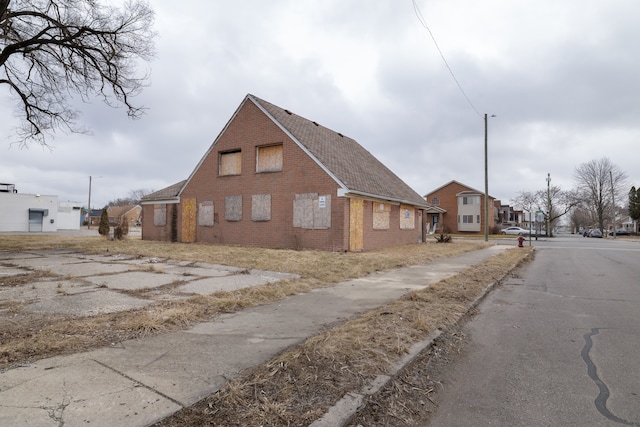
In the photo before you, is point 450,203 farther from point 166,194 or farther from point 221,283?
point 221,283

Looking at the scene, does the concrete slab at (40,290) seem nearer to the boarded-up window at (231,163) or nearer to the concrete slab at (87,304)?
the concrete slab at (87,304)

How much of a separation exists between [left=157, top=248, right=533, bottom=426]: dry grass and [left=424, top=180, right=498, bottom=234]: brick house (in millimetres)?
54301

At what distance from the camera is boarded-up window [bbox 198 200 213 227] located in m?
21.2

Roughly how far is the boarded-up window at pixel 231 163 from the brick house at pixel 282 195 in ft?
0.19

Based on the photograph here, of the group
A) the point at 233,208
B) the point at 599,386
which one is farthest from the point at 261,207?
the point at 599,386

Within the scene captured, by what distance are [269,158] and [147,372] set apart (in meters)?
16.4

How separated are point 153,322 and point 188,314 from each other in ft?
→ 1.96

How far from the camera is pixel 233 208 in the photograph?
65.9 feet

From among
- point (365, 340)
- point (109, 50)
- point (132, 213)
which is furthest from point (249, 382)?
point (132, 213)

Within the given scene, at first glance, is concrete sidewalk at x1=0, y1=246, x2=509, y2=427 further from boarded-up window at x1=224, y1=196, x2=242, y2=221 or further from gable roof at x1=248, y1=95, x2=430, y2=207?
boarded-up window at x1=224, y1=196, x2=242, y2=221

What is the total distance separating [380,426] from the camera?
278 cm

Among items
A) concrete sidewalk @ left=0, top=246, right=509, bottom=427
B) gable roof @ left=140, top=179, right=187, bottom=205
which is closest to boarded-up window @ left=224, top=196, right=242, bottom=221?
gable roof @ left=140, top=179, right=187, bottom=205

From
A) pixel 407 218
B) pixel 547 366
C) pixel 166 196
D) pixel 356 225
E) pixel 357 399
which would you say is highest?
pixel 166 196

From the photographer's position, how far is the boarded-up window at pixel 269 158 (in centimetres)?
1872
